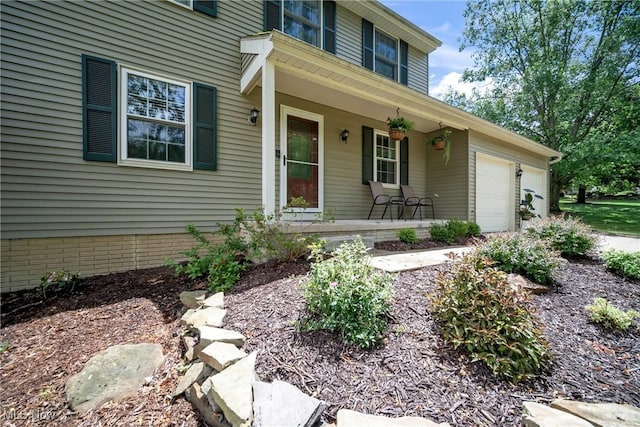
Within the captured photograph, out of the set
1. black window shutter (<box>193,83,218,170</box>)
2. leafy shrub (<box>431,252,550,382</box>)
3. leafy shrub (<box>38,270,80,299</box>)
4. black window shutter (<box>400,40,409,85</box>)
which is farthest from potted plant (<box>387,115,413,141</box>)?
leafy shrub (<box>38,270,80,299</box>)

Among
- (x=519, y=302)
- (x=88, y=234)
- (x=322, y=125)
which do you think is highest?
(x=322, y=125)

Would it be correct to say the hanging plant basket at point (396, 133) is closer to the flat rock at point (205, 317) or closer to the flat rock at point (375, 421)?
the flat rock at point (205, 317)

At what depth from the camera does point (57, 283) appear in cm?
316

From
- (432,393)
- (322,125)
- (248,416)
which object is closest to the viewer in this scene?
(248,416)

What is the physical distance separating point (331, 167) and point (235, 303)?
387 cm

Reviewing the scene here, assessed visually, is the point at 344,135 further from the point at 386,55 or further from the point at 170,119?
the point at 170,119

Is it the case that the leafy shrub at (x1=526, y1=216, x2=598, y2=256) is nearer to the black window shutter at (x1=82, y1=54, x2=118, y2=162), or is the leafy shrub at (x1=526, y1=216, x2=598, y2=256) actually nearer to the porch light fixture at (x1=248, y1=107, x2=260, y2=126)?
the porch light fixture at (x1=248, y1=107, x2=260, y2=126)

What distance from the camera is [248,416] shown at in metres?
1.32

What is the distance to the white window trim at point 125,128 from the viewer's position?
3.78m

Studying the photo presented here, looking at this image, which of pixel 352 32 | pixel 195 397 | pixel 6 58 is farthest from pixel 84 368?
pixel 352 32

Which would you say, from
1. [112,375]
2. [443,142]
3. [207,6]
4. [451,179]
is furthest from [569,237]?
[207,6]

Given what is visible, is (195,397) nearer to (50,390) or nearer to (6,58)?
(50,390)

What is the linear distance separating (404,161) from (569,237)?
3705mm

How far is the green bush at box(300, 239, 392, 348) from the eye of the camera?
1792 millimetres
